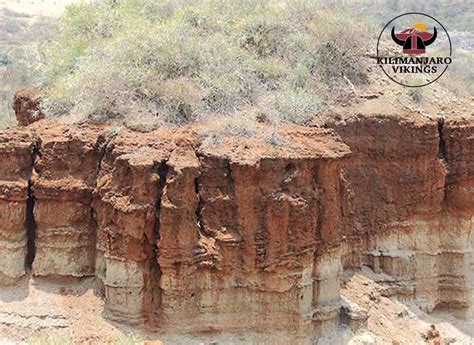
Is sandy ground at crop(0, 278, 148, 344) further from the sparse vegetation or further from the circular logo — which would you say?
the sparse vegetation

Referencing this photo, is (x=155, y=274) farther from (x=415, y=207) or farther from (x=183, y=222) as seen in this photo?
(x=415, y=207)

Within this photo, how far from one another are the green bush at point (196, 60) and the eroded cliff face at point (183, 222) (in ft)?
2.60

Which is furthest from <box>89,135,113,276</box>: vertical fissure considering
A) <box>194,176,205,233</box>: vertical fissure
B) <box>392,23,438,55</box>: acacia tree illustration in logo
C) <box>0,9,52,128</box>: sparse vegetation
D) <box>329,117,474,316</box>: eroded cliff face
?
<box>0,9,52,128</box>: sparse vegetation

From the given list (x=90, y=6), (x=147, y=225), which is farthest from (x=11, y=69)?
(x=147, y=225)

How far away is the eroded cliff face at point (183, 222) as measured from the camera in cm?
1037

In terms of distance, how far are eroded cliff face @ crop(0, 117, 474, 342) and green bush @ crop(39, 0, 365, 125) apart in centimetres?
79

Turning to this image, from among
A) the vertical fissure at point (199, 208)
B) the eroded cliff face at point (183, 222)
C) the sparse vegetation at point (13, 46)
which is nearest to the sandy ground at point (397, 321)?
the eroded cliff face at point (183, 222)

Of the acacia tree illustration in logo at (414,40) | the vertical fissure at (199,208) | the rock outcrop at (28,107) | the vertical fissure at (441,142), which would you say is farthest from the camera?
the acacia tree illustration in logo at (414,40)

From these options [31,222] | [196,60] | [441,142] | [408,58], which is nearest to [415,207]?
[441,142]

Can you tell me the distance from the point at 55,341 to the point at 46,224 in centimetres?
190

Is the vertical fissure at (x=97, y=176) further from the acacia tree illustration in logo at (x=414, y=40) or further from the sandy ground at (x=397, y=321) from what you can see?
the acacia tree illustration in logo at (x=414, y=40)

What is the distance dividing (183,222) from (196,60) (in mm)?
3653

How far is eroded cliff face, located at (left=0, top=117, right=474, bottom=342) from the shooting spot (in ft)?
34.0

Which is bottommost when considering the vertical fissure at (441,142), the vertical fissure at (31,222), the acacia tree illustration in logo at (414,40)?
the vertical fissure at (31,222)
